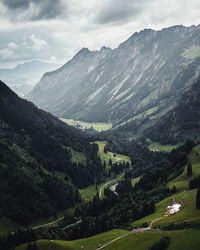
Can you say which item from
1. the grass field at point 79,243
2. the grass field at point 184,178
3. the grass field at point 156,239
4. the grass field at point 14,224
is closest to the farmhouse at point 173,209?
the grass field at point 156,239

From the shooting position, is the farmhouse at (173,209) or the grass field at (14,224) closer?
the farmhouse at (173,209)

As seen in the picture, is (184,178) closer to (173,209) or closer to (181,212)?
(173,209)

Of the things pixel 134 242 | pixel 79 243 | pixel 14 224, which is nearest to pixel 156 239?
pixel 134 242

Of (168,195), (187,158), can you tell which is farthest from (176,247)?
(187,158)

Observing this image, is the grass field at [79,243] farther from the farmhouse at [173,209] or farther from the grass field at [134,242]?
the farmhouse at [173,209]

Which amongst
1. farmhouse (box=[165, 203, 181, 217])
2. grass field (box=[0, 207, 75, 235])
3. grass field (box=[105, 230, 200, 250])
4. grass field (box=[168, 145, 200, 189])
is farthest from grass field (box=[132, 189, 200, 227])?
grass field (box=[0, 207, 75, 235])

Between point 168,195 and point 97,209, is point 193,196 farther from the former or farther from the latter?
point 97,209
